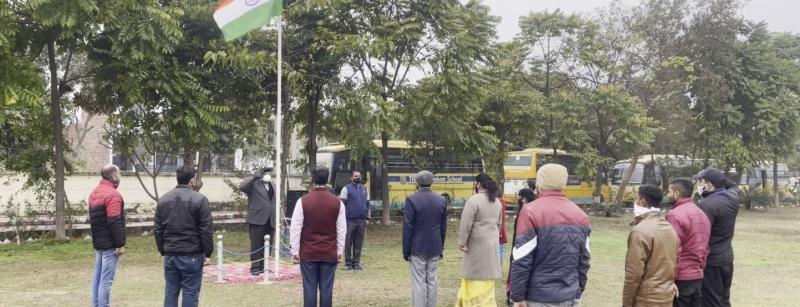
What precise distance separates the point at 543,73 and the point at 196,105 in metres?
14.2

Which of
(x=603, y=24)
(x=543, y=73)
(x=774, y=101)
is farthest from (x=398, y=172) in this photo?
(x=774, y=101)

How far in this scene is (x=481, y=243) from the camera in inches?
263

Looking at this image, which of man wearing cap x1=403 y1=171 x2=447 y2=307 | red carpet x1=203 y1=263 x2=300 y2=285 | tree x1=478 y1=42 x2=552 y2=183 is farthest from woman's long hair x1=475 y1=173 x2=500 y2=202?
tree x1=478 y1=42 x2=552 y2=183

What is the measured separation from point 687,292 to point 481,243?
2.06m

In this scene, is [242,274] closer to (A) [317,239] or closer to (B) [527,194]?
(A) [317,239]

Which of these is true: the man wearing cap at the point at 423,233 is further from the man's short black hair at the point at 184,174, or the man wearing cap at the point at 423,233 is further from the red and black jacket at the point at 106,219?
the red and black jacket at the point at 106,219

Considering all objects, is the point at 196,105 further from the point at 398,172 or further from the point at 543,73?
the point at 543,73

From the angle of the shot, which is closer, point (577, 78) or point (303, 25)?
point (303, 25)

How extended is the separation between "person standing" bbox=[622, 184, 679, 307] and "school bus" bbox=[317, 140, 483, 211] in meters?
14.4

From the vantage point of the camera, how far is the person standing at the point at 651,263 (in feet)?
15.3

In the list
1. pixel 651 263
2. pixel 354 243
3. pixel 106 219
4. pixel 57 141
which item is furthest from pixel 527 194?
pixel 57 141

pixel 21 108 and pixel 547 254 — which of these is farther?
pixel 21 108

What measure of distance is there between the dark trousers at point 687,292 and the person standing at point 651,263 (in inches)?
23.5

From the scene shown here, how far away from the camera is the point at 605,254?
13500 millimetres
